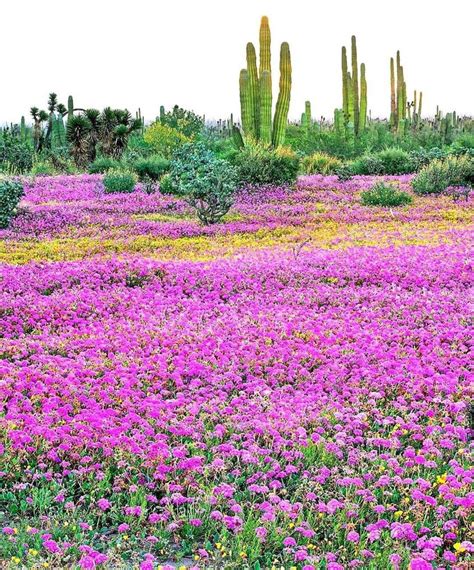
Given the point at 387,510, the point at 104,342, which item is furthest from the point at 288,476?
the point at 104,342

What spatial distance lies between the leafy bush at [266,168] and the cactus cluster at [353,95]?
14.9 m

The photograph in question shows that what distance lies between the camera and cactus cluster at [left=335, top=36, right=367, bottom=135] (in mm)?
42625

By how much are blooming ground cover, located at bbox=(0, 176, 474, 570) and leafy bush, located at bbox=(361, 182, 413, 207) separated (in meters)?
9.77

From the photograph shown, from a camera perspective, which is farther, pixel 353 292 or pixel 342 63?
pixel 342 63

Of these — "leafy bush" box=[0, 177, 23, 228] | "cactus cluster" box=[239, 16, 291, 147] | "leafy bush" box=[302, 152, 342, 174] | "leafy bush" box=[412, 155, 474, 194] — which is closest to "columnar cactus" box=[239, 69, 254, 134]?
"cactus cluster" box=[239, 16, 291, 147]

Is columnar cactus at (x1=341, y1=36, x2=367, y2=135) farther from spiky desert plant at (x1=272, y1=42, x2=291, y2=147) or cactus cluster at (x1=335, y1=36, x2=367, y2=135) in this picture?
A: spiky desert plant at (x1=272, y1=42, x2=291, y2=147)

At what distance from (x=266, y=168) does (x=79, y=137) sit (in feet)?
70.3

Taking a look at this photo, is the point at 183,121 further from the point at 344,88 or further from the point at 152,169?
the point at 152,169

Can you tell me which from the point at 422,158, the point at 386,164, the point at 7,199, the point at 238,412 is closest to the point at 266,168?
the point at 386,164

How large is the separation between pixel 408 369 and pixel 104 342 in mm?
3260

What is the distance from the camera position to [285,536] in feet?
15.0

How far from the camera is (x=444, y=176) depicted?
2633 centimetres

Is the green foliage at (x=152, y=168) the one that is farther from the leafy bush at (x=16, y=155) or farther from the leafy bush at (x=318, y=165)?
the leafy bush at (x=16, y=155)

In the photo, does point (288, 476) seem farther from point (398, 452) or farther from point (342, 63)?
point (342, 63)
